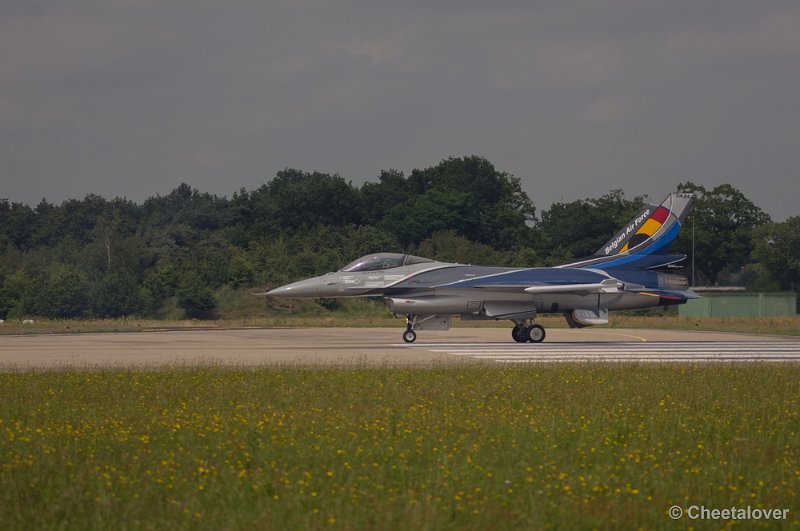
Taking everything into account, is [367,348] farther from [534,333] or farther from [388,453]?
[388,453]

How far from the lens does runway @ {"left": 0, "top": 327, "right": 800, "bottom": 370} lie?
17.9 meters

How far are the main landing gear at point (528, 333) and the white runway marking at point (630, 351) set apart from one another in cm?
69

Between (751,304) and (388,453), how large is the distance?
1475 inches

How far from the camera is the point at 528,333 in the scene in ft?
81.1

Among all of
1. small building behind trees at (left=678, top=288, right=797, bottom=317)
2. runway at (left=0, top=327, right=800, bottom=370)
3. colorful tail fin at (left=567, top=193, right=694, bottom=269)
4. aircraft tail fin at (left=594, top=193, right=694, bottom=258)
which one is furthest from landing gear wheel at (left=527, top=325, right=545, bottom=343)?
small building behind trees at (left=678, top=288, right=797, bottom=317)

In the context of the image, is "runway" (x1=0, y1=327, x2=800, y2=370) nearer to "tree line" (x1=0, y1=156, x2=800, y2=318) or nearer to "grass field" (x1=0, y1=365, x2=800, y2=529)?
"grass field" (x1=0, y1=365, x2=800, y2=529)

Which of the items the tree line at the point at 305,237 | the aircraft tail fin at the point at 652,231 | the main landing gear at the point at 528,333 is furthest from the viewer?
the tree line at the point at 305,237

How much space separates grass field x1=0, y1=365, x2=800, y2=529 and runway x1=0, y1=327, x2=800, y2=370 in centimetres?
454

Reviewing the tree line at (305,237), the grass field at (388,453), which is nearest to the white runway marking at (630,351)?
the grass field at (388,453)

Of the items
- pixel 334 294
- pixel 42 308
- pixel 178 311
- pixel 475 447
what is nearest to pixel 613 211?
pixel 178 311

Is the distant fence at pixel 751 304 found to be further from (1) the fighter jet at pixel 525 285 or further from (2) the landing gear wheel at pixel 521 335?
(2) the landing gear wheel at pixel 521 335

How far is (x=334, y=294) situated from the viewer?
2342 centimetres

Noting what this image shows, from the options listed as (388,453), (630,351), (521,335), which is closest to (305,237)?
Answer: (521,335)

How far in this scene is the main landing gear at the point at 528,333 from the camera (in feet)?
81.0
